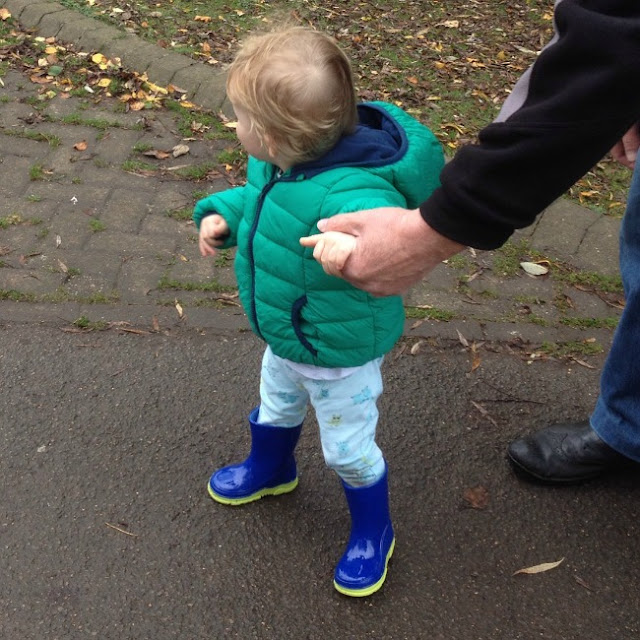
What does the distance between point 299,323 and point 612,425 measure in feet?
3.77


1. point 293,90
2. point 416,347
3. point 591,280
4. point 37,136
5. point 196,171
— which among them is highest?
point 293,90

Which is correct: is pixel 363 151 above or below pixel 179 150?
above

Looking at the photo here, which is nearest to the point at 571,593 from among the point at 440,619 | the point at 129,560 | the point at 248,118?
the point at 440,619

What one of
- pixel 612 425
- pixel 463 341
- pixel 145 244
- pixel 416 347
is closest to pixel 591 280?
pixel 463 341

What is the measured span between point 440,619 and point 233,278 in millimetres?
1710

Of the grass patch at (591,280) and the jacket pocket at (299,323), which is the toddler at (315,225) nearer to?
the jacket pocket at (299,323)

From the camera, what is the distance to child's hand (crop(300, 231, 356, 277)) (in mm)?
1663

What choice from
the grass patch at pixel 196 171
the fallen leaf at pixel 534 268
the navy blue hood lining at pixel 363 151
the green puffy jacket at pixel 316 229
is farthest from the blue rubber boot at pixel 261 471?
the grass patch at pixel 196 171

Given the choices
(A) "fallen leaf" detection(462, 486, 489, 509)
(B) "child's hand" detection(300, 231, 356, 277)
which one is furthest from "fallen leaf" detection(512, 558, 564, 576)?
(B) "child's hand" detection(300, 231, 356, 277)

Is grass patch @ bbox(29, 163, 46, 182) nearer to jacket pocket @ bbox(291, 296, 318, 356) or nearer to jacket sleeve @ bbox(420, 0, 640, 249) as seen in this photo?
jacket pocket @ bbox(291, 296, 318, 356)

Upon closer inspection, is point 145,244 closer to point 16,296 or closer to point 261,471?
point 16,296

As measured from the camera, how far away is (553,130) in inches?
59.9

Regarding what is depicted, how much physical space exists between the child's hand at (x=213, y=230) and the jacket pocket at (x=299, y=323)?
0.32 m

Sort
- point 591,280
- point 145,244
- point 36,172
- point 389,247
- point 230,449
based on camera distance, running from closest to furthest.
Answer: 1. point 389,247
2. point 230,449
3. point 591,280
4. point 145,244
5. point 36,172
